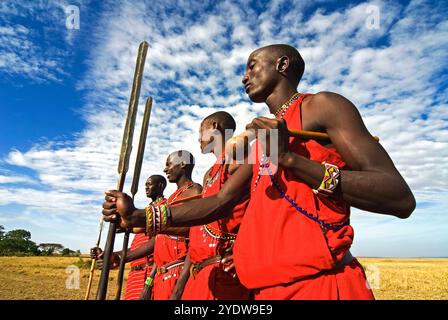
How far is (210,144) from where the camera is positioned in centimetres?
518

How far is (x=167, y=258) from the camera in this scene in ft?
20.0

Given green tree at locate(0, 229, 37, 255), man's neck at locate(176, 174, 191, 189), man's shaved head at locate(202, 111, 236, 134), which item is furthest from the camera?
green tree at locate(0, 229, 37, 255)

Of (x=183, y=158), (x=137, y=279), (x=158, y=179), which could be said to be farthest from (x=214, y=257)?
(x=158, y=179)

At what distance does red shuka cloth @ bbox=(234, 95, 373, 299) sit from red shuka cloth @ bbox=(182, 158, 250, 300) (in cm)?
157

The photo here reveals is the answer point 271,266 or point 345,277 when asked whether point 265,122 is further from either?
point 345,277

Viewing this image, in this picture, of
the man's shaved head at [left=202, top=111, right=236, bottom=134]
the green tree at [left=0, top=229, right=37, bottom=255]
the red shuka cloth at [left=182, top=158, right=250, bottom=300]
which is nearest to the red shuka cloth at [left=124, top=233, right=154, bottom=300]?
the red shuka cloth at [left=182, top=158, right=250, bottom=300]

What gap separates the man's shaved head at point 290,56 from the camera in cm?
280

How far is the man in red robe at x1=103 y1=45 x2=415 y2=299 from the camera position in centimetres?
198

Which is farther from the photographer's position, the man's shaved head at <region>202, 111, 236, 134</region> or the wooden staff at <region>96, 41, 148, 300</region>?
the man's shaved head at <region>202, 111, 236, 134</region>

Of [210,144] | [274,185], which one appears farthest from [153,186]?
[274,185]

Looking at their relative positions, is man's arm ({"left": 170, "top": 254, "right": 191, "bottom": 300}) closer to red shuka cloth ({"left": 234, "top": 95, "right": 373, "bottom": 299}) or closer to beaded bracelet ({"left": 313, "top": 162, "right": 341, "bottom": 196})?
red shuka cloth ({"left": 234, "top": 95, "right": 373, "bottom": 299})

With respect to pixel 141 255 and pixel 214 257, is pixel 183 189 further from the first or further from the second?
pixel 214 257

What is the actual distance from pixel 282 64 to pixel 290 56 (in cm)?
11
